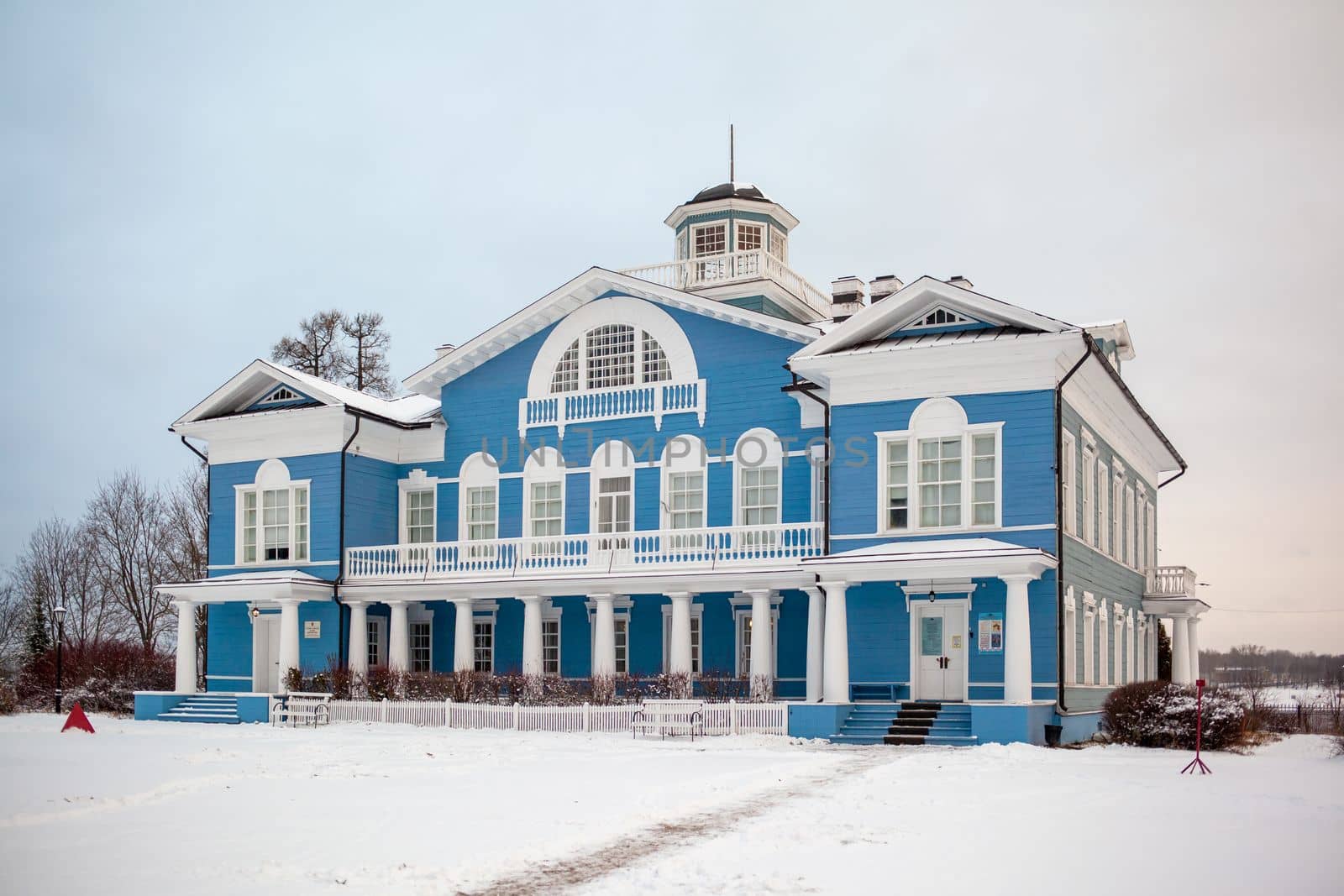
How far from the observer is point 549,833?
40.7 ft

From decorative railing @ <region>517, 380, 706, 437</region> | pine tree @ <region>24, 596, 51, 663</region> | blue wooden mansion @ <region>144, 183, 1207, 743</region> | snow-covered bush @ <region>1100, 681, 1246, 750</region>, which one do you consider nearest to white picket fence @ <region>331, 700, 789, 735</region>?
blue wooden mansion @ <region>144, 183, 1207, 743</region>

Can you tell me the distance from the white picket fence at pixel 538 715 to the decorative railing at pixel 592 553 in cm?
323

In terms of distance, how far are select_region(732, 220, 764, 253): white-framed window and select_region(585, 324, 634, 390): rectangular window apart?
6.07 m

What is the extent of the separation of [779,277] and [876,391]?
8473 mm

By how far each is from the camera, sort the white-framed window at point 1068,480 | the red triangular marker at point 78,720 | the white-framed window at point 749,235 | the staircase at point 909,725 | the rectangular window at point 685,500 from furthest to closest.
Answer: the white-framed window at point 749,235 < the rectangular window at point 685,500 < the red triangular marker at point 78,720 < the white-framed window at point 1068,480 < the staircase at point 909,725

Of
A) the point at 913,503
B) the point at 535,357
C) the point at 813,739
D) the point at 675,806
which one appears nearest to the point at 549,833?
the point at 675,806

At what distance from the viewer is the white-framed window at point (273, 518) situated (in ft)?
106

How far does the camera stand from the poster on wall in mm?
24906

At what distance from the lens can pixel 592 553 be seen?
28672 millimetres

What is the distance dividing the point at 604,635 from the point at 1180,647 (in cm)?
1548

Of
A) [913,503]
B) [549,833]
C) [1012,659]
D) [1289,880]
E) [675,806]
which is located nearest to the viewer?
[1289,880]

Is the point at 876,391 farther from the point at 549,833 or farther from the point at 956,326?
the point at 549,833

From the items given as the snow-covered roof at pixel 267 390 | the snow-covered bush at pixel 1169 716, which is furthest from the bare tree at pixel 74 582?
the snow-covered bush at pixel 1169 716

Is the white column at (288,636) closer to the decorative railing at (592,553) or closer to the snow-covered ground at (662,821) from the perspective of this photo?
the decorative railing at (592,553)
